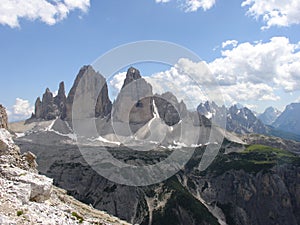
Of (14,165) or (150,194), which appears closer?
(14,165)

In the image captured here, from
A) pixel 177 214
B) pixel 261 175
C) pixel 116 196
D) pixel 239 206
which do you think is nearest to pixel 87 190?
pixel 116 196

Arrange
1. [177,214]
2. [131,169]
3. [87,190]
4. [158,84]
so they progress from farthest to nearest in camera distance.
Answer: [131,169] → [87,190] → [177,214] → [158,84]

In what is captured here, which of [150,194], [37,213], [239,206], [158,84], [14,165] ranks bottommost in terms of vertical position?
[239,206]

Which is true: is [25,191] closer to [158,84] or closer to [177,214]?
[158,84]

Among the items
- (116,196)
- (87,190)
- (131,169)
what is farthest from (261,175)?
(87,190)

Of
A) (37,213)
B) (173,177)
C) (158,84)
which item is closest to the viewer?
(37,213)

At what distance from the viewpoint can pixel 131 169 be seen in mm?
173375

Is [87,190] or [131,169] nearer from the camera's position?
[87,190]

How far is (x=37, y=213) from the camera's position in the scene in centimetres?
2112

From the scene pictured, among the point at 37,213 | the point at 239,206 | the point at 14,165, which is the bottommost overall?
the point at 239,206

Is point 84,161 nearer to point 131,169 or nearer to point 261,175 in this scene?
point 131,169

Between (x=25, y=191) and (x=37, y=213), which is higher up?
(x=25, y=191)

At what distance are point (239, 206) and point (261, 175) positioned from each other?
2405 centimetres

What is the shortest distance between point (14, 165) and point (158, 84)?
42.7 m
